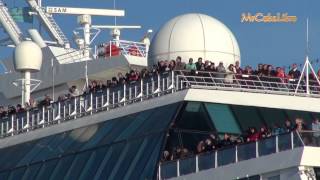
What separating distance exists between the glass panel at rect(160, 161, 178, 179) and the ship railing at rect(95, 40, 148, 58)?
18.1 m

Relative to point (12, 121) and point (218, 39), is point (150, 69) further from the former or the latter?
point (12, 121)

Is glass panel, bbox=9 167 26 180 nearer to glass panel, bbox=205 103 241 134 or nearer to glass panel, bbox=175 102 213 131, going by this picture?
glass panel, bbox=175 102 213 131

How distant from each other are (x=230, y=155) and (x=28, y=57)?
22050 mm

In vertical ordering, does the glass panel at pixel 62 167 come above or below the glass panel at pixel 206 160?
below

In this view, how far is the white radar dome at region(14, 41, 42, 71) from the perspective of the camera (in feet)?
266

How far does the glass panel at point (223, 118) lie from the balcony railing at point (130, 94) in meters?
0.71

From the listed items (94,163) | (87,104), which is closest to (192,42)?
(87,104)

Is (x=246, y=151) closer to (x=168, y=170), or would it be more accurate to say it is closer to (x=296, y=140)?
(x=296, y=140)

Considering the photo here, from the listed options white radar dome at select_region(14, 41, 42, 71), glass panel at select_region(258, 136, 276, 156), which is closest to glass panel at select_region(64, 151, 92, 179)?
glass panel at select_region(258, 136, 276, 156)

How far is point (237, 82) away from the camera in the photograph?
6681 centimetres

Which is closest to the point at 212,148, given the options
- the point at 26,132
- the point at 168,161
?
the point at 168,161

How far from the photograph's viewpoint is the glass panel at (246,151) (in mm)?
60006

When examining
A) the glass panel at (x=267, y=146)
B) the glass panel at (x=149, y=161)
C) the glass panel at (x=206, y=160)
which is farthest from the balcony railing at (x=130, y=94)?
the glass panel at (x=267, y=146)

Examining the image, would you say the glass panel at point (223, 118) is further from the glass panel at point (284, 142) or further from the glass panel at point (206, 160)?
Result: the glass panel at point (284, 142)
